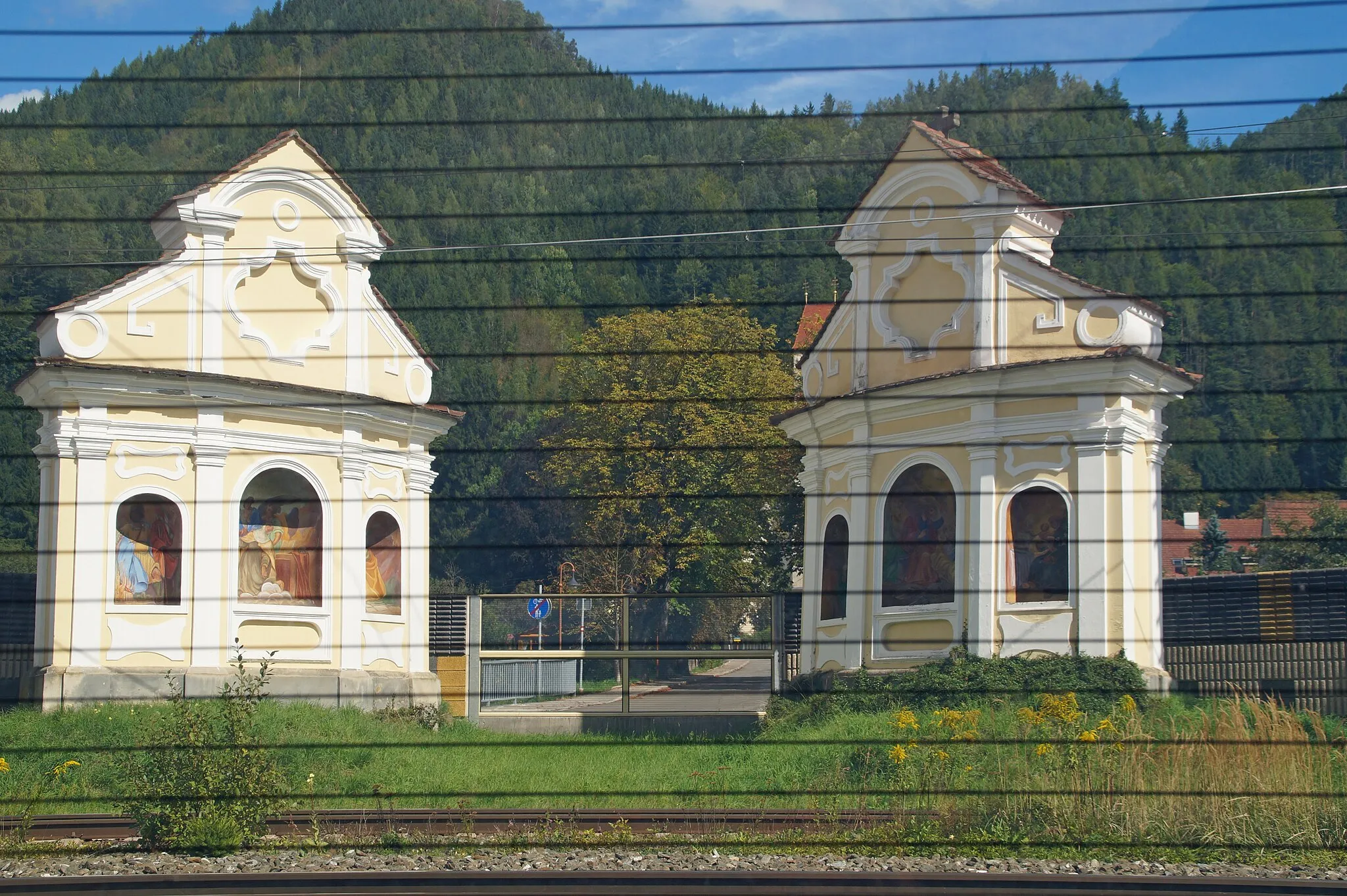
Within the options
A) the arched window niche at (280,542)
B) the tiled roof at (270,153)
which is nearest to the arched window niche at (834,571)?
the arched window niche at (280,542)

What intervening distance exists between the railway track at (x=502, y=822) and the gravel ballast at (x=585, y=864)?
0.81m

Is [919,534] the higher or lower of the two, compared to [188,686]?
higher

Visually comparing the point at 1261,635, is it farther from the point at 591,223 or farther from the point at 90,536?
the point at 591,223

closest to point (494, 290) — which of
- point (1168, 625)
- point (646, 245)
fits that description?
point (646, 245)

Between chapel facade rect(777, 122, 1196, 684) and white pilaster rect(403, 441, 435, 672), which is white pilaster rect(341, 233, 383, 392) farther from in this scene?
chapel facade rect(777, 122, 1196, 684)

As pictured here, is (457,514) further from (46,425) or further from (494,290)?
(46,425)

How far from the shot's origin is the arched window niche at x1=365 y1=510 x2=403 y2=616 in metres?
26.3

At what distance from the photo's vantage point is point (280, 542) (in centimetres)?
2491

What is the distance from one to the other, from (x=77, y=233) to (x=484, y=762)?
37943 mm

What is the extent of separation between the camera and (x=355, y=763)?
729 inches

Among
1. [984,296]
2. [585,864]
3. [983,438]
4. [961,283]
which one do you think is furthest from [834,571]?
[585,864]

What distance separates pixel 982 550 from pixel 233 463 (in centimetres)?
1185

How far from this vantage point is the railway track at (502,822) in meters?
13.1

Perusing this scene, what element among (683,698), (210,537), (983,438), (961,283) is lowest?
(683,698)
